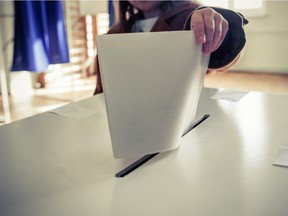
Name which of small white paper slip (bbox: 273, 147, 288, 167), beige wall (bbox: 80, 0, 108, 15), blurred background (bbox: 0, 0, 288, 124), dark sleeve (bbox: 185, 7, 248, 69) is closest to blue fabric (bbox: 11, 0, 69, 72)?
blurred background (bbox: 0, 0, 288, 124)

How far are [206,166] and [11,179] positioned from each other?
0.87 feet

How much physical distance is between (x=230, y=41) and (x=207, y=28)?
124 mm

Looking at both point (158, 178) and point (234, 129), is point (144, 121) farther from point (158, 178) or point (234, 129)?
point (234, 129)

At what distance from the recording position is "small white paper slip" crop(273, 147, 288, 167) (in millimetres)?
456

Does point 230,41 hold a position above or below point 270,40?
above

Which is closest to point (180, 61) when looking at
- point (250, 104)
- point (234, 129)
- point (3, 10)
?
point (234, 129)

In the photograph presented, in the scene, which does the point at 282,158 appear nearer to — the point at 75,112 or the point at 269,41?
the point at 75,112

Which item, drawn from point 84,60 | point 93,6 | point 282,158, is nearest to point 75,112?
point 282,158

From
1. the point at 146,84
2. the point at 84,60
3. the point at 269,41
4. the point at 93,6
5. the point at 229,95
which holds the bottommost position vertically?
the point at 84,60

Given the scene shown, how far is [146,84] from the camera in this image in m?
0.45

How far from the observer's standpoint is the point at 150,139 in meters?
0.48

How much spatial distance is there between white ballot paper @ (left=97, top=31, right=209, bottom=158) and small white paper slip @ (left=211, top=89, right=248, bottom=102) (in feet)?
1.19

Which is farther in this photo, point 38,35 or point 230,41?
point 38,35

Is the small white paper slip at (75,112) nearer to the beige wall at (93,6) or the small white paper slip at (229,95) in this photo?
the small white paper slip at (229,95)
